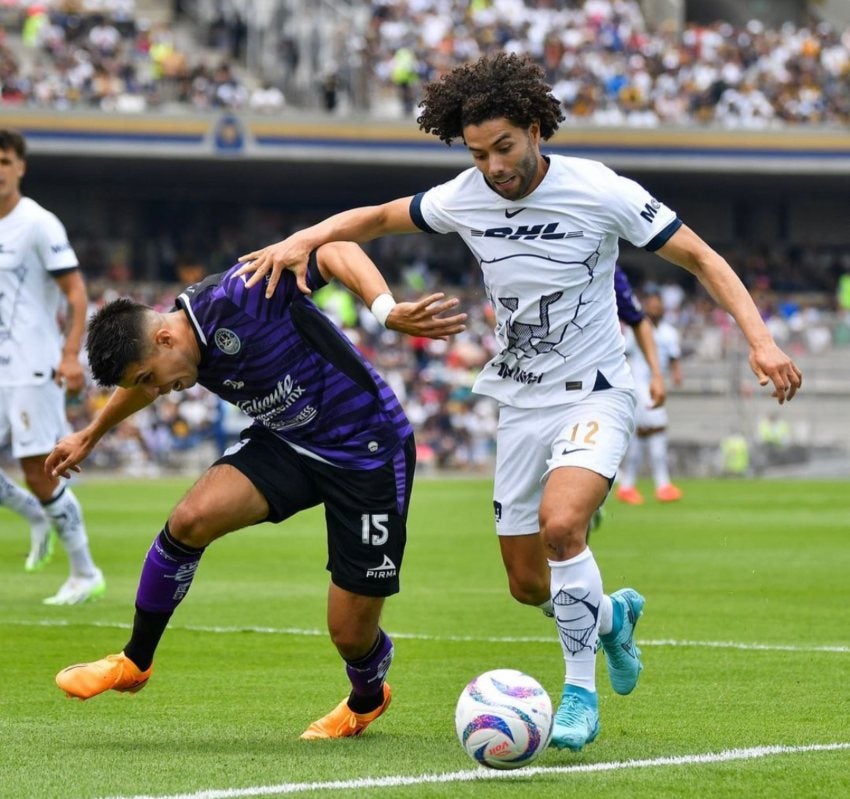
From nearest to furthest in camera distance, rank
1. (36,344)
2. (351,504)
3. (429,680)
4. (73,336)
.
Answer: (351,504) → (429,680) → (73,336) → (36,344)

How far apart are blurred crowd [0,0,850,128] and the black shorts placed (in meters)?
32.3

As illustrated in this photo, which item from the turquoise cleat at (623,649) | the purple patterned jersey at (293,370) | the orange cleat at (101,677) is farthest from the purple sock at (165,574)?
the turquoise cleat at (623,649)

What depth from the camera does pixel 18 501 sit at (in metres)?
11.3

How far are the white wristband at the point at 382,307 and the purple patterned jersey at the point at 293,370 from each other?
340mm

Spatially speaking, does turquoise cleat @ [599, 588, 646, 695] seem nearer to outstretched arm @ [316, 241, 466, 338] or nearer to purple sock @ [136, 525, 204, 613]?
outstretched arm @ [316, 241, 466, 338]

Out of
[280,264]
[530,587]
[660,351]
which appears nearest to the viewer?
[280,264]

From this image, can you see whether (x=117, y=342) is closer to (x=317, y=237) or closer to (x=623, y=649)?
(x=317, y=237)

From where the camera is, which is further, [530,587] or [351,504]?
[530,587]

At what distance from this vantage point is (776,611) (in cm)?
1052

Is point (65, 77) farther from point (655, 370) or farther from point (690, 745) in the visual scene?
point (690, 745)

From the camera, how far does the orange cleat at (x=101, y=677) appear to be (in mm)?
6207

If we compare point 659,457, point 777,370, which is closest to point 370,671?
point 777,370

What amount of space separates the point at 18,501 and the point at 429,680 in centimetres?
459

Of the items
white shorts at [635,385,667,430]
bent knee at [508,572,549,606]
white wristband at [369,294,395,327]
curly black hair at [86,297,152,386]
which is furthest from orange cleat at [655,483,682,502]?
curly black hair at [86,297,152,386]
